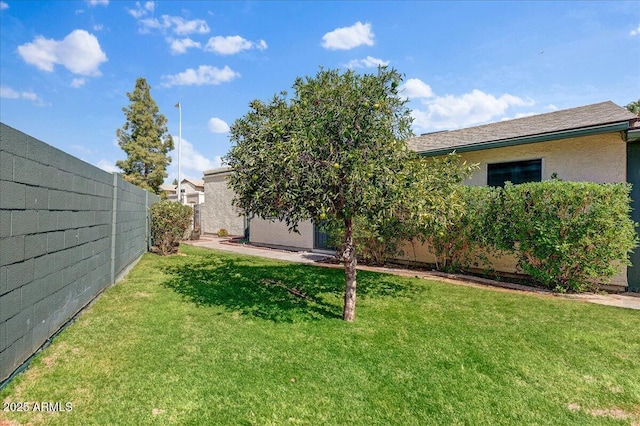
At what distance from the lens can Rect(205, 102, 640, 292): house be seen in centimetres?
714

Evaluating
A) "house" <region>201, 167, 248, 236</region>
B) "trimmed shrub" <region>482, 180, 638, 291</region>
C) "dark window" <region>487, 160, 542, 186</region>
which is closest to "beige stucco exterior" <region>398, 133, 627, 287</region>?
"dark window" <region>487, 160, 542, 186</region>

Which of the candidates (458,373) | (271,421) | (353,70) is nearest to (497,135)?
(353,70)

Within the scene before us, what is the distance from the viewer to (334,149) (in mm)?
4363

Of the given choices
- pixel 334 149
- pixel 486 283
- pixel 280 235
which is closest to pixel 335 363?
pixel 334 149

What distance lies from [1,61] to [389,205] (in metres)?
11.4

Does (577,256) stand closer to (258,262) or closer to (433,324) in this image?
(433,324)

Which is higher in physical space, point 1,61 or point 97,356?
point 1,61

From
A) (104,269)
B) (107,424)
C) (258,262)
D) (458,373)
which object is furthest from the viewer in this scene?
(258,262)

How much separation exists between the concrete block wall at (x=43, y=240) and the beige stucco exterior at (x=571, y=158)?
787cm

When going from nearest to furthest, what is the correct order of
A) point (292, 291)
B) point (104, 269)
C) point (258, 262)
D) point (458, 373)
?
point (458, 373), point (104, 269), point (292, 291), point (258, 262)

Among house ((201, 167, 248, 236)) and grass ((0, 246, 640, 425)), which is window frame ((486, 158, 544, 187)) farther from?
house ((201, 167, 248, 236))

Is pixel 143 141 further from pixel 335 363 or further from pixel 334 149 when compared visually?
pixel 335 363

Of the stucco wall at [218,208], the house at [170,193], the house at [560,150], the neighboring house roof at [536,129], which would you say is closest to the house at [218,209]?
the stucco wall at [218,208]

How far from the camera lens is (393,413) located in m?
2.79
